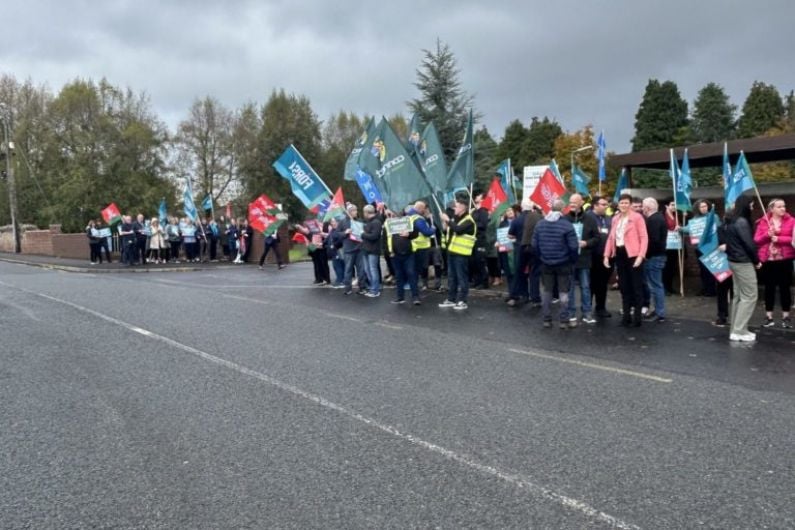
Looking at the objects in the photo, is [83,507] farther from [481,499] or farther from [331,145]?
[331,145]

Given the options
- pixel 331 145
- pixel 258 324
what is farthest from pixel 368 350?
pixel 331 145

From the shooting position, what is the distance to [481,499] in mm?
4176

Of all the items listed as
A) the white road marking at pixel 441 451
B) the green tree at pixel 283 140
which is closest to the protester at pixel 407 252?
the white road marking at pixel 441 451

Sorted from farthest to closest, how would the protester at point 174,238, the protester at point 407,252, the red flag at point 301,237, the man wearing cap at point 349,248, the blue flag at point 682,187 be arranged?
the protester at point 174,238
the red flag at point 301,237
the man wearing cap at point 349,248
the protester at point 407,252
the blue flag at point 682,187

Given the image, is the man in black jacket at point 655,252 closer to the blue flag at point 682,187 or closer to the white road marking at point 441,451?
the blue flag at point 682,187

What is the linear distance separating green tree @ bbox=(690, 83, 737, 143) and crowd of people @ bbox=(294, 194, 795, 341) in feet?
111

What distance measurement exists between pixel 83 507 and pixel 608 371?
5330 millimetres

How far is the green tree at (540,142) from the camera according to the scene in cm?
5944

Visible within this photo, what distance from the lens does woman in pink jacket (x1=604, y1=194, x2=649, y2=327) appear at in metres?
10.3

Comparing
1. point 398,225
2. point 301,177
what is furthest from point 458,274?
point 301,177

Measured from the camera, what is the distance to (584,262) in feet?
36.1

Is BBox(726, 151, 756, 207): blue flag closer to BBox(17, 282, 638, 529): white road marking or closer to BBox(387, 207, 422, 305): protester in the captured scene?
BBox(387, 207, 422, 305): protester

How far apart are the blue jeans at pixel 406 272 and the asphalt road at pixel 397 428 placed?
9.30 feet

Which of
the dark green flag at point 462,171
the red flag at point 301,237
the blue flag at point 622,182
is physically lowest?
the red flag at point 301,237
